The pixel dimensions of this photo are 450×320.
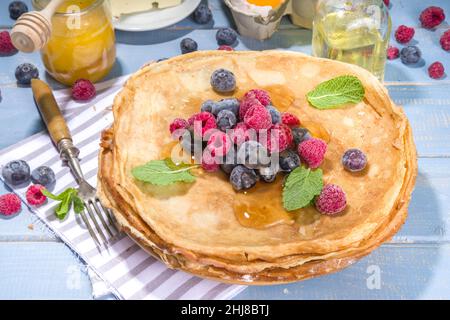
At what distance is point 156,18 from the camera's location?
7.56ft

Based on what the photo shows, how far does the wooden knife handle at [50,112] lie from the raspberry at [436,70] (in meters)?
1.19

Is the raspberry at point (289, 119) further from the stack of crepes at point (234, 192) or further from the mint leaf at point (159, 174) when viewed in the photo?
the mint leaf at point (159, 174)

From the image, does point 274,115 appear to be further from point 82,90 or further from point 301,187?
point 82,90

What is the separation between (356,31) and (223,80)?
61 centimetres

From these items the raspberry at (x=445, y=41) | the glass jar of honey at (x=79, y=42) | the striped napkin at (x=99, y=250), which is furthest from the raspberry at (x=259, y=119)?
the raspberry at (x=445, y=41)

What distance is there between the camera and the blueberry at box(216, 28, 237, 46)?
2.23 metres

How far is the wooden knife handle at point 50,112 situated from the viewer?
70.1 inches

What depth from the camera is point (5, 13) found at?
7.71ft

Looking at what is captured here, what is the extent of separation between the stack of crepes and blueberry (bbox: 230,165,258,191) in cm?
4

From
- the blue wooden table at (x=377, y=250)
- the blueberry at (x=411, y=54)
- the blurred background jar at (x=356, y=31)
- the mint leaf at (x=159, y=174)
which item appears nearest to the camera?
the mint leaf at (x=159, y=174)

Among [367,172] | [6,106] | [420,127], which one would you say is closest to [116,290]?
[367,172]

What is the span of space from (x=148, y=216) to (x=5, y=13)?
1335mm

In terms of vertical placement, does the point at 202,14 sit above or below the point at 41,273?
above

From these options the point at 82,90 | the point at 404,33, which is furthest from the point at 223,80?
the point at 404,33
